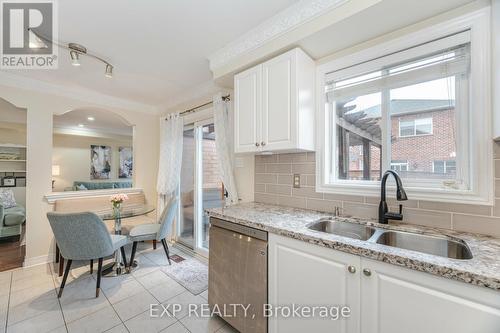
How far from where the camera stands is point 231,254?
1643mm

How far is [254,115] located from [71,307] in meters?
2.42

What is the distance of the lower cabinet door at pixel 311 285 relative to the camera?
1.11 meters

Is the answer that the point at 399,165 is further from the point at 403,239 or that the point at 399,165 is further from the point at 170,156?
the point at 170,156

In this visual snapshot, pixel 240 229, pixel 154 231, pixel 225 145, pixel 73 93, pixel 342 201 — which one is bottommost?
pixel 154 231

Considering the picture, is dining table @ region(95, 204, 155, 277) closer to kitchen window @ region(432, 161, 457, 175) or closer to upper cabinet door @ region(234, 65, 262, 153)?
upper cabinet door @ region(234, 65, 262, 153)

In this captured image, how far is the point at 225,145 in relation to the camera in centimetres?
249

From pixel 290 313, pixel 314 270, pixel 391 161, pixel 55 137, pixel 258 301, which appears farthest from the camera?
pixel 55 137

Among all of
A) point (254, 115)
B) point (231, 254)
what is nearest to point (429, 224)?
point (231, 254)

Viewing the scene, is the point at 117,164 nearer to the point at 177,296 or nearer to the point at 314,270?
the point at 177,296

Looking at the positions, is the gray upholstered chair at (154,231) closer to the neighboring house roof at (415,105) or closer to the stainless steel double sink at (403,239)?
the stainless steel double sink at (403,239)

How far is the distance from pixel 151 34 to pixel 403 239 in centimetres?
Result: 248

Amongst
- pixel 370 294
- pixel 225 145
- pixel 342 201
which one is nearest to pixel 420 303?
pixel 370 294

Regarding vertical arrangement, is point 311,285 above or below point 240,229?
below

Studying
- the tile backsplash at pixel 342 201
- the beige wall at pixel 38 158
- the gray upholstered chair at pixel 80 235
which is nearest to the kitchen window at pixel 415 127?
the tile backsplash at pixel 342 201
